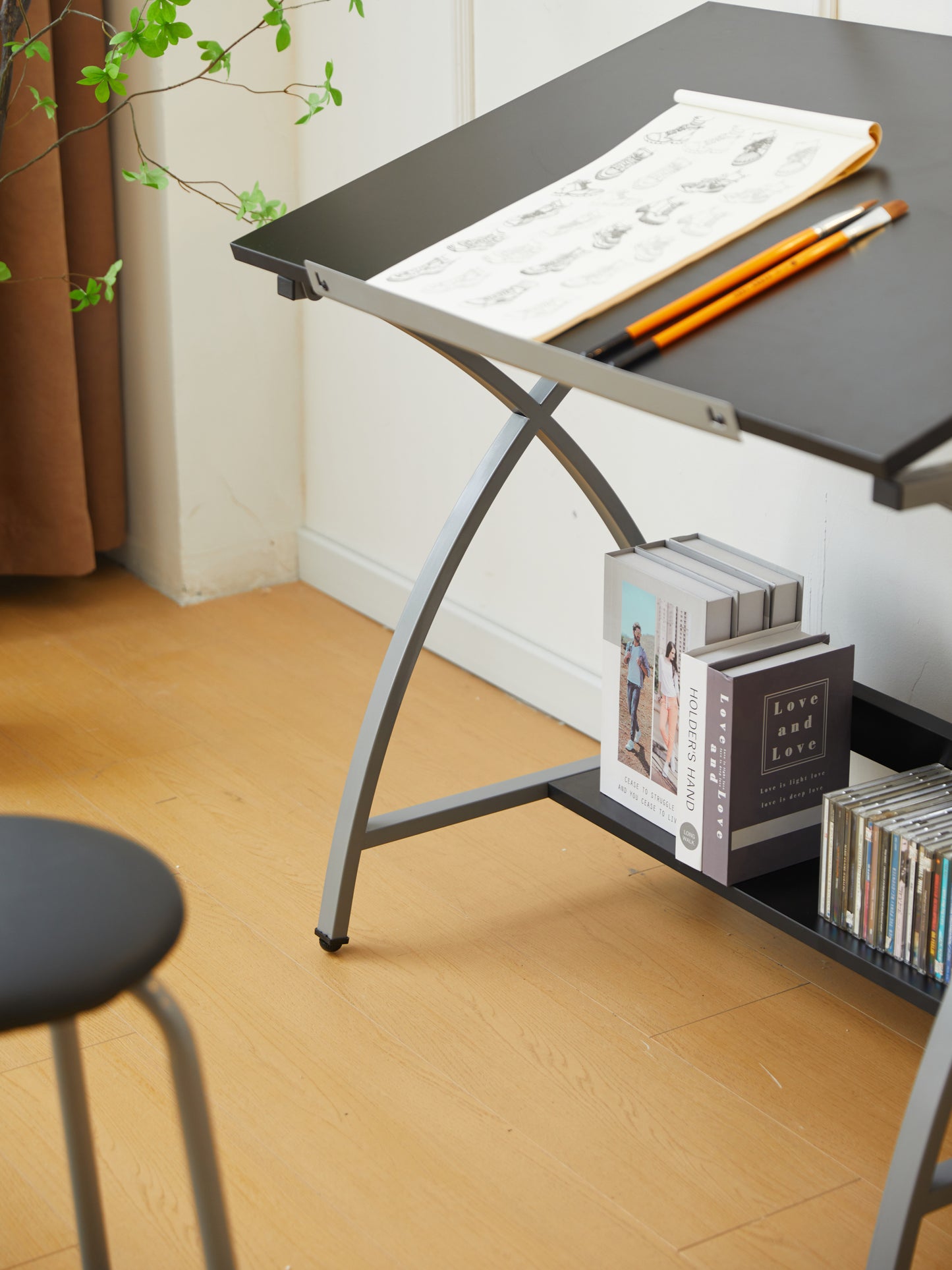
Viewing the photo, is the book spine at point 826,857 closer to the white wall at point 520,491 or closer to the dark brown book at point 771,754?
the dark brown book at point 771,754

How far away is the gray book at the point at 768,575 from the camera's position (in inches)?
66.1

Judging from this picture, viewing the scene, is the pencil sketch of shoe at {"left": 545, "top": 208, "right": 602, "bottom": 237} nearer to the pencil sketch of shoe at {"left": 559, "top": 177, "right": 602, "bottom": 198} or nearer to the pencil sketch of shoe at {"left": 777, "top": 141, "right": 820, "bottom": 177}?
the pencil sketch of shoe at {"left": 559, "top": 177, "right": 602, "bottom": 198}

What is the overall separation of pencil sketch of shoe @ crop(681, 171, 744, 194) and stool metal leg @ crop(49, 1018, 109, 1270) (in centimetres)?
92

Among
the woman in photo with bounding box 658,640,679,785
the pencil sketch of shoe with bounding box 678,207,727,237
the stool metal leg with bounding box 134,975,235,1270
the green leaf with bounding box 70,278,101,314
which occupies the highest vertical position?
the pencil sketch of shoe with bounding box 678,207,727,237

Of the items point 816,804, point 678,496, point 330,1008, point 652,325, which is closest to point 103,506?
point 678,496

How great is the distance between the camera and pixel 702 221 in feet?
4.37

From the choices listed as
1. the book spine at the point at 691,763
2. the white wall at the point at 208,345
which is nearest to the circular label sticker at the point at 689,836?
the book spine at the point at 691,763

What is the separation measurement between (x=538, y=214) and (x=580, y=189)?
55 mm

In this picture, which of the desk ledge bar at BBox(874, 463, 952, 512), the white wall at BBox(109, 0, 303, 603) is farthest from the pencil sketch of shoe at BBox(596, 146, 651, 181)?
the white wall at BBox(109, 0, 303, 603)

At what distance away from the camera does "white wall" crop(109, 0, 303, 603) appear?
8.96 ft

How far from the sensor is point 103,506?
9.86 ft

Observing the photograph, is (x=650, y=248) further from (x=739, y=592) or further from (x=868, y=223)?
(x=739, y=592)

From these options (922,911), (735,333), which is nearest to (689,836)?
(922,911)

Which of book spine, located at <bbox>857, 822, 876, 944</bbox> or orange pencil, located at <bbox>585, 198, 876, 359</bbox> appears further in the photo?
book spine, located at <bbox>857, 822, 876, 944</bbox>
